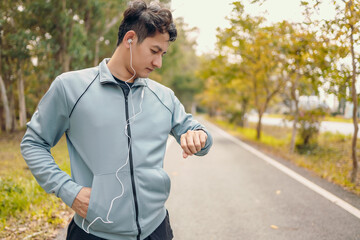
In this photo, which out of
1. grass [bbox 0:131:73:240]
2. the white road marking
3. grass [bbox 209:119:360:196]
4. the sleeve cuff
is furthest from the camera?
grass [bbox 209:119:360:196]

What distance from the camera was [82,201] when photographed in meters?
1.55

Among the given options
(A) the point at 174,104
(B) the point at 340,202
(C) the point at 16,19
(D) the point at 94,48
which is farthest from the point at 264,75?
(A) the point at 174,104

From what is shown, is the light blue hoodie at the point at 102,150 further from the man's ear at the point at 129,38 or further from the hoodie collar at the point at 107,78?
the man's ear at the point at 129,38

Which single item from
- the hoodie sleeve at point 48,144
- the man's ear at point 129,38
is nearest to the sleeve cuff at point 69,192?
the hoodie sleeve at point 48,144

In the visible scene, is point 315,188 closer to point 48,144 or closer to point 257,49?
point 48,144

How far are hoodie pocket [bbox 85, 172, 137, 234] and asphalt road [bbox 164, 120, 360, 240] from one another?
2.16 m

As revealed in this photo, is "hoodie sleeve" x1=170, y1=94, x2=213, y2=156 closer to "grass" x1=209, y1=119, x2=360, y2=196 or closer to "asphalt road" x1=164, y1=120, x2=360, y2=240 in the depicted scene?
"asphalt road" x1=164, y1=120, x2=360, y2=240

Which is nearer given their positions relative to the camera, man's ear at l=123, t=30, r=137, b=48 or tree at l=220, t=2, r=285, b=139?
man's ear at l=123, t=30, r=137, b=48

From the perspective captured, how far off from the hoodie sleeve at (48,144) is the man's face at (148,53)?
1.38 feet

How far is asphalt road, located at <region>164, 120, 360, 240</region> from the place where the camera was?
3719mm

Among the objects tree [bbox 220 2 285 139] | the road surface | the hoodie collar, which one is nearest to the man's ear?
the hoodie collar

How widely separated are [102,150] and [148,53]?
23.0 inches

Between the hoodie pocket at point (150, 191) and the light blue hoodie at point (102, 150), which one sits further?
the hoodie pocket at point (150, 191)

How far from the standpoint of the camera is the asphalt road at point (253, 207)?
146 inches
